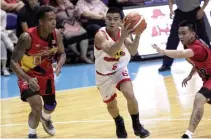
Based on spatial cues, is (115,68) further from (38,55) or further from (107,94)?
(38,55)

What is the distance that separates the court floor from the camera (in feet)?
23.1

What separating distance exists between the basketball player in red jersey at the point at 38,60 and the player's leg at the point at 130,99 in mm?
692

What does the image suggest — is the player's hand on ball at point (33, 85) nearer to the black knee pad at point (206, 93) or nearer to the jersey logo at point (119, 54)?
the jersey logo at point (119, 54)

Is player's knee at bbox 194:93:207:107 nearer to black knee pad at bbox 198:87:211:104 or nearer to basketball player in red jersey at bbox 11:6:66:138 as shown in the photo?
black knee pad at bbox 198:87:211:104

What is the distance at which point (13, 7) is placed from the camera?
11453mm

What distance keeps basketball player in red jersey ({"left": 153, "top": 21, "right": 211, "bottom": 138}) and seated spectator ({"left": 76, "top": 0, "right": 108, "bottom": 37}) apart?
5.73 metres

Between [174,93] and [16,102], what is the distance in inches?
96.6

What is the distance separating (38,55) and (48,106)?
2.36 ft

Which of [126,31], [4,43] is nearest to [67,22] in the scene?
[4,43]

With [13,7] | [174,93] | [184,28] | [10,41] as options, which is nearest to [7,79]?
[10,41]

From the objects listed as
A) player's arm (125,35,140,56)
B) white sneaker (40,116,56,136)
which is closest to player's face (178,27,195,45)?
player's arm (125,35,140,56)

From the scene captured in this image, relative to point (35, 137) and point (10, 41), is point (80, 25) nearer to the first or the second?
point (10, 41)

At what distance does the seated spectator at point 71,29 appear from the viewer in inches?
463

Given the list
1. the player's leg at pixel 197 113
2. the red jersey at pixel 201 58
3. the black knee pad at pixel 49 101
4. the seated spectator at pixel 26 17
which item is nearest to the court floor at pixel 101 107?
the black knee pad at pixel 49 101
